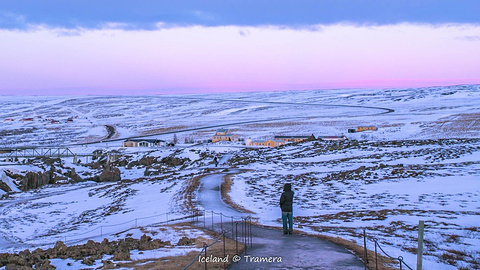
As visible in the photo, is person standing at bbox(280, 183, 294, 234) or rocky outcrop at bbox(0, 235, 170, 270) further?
person standing at bbox(280, 183, 294, 234)

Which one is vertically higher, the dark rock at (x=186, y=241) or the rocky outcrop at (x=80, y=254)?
the rocky outcrop at (x=80, y=254)

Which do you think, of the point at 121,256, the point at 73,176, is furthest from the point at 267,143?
the point at 121,256

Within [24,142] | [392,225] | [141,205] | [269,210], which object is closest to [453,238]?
[392,225]

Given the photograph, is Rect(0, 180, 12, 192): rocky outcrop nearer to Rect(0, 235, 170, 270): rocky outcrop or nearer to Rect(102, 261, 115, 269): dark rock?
Rect(0, 235, 170, 270): rocky outcrop

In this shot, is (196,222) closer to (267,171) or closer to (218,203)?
(218,203)

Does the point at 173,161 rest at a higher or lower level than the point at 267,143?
higher

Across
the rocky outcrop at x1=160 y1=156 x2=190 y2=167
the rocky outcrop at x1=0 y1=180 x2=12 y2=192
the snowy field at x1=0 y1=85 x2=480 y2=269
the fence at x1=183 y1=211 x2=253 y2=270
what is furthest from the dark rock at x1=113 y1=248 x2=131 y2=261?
the rocky outcrop at x1=160 y1=156 x2=190 y2=167

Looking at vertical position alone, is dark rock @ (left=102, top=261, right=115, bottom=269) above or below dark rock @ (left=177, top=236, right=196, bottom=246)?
above

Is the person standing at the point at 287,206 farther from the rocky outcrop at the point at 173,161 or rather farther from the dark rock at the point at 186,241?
the rocky outcrop at the point at 173,161

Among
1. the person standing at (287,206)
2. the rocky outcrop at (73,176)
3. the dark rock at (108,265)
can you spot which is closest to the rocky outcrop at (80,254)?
the dark rock at (108,265)

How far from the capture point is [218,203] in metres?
19.3

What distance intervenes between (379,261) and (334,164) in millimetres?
23946

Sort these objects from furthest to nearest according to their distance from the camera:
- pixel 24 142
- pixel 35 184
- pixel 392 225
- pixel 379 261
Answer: pixel 24 142
pixel 35 184
pixel 392 225
pixel 379 261

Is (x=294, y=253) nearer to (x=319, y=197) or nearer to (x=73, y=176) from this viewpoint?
(x=319, y=197)
